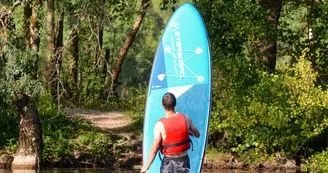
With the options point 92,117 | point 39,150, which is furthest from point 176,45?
point 92,117

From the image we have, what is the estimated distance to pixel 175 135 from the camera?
931cm

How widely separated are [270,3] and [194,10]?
6.33m

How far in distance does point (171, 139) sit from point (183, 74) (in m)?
3.51

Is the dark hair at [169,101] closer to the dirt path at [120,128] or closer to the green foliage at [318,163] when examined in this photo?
the green foliage at [318,163]

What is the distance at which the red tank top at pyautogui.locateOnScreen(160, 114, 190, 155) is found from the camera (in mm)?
9281

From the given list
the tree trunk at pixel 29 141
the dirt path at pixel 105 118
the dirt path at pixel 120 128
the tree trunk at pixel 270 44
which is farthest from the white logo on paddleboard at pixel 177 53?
the dirt path at pixel 105 118

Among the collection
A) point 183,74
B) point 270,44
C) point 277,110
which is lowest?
point 277,110

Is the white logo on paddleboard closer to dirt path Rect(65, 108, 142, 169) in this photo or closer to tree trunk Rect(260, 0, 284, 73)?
tree trunk Rect(260, 0, 284, 73)

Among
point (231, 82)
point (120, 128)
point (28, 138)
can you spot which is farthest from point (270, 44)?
point (28, 138)

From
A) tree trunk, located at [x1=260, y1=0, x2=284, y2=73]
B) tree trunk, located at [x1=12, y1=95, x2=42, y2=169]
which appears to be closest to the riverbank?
tree trunk, located at [x1=12, y1=95, x2=42, y2=169]

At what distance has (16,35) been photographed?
1603 centimetres

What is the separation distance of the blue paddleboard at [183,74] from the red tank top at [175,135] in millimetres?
2237

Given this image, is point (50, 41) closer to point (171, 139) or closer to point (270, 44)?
point (270, 44)

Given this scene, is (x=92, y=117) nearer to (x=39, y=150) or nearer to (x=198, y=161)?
(x=39, y=150)
